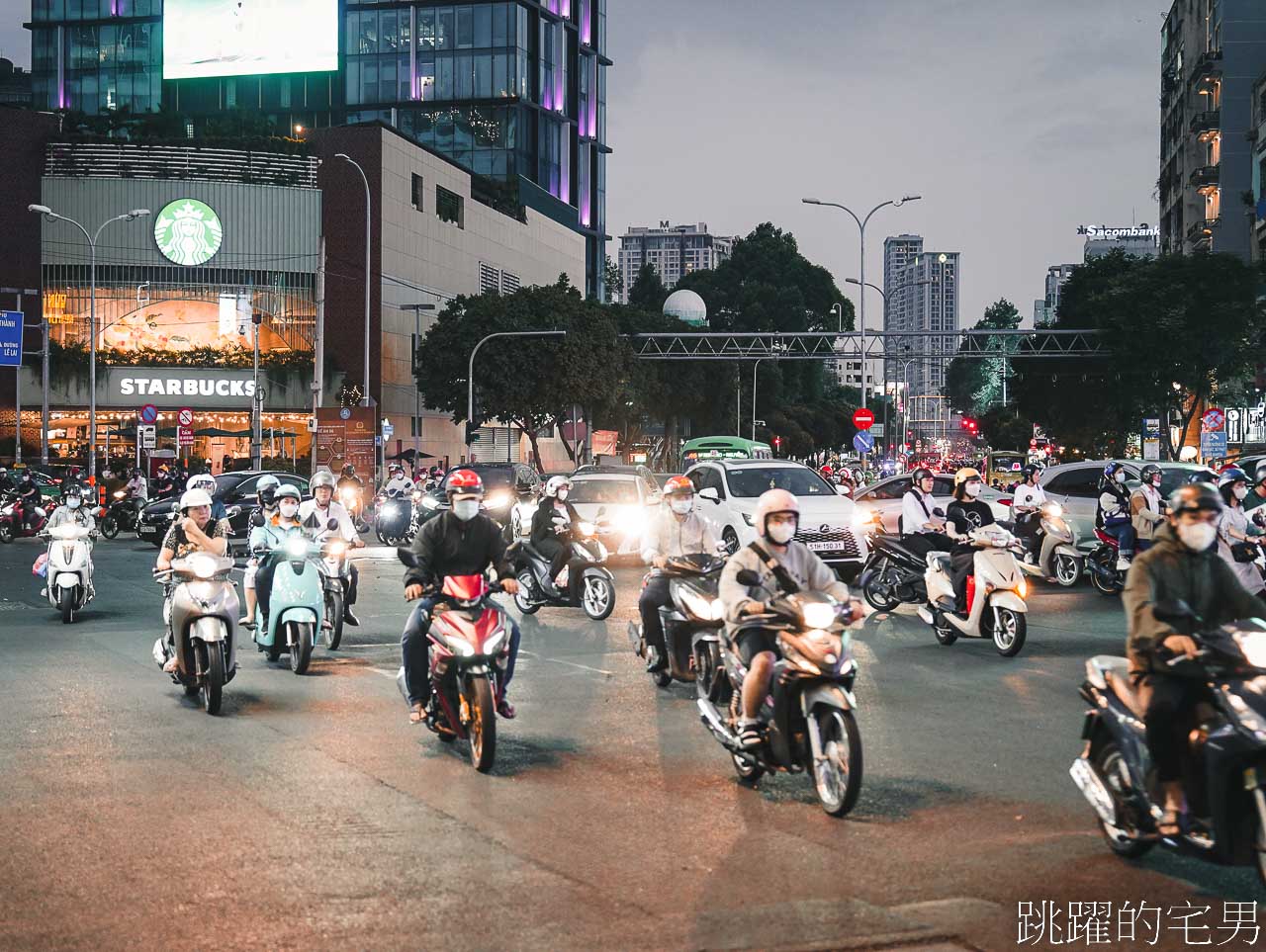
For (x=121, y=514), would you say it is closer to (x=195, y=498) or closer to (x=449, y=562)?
(x=195, y=498)

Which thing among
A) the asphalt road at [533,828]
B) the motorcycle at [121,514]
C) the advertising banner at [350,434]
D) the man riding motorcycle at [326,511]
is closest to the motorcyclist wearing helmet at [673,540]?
the asphalt road at [533,828]

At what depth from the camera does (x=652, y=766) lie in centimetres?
859

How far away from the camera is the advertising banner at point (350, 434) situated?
4406 centimetres

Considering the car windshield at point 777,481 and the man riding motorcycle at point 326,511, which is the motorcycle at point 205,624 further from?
the car windshield at point 777,481

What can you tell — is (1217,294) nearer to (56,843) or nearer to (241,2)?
(56,843)

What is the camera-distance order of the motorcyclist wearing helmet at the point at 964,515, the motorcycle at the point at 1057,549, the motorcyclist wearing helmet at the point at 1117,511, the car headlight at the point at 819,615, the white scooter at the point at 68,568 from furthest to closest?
the motorcycle at the point at 1057,549, the motorcyclist wearing helmet at the point at 1117,511, the white scooter at the point at 68,568, the motorcyclist wearing helmet at the point at 964,515, the car headlight at the point at 819,615

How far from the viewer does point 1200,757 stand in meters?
5.81

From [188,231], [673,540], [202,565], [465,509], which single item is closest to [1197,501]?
[465,509]

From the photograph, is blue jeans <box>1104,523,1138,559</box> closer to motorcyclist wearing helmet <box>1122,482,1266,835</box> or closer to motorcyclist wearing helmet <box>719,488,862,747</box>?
motorcyclist wearing helmet <box>719,488,862,747</box>

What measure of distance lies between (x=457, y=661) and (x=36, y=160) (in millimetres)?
70166

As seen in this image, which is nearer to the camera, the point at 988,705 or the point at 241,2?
the point at 988,705

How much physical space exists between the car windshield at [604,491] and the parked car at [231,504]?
23.4 ft

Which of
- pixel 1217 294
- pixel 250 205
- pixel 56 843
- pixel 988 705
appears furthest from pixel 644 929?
pixel 250 205

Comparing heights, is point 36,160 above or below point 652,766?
above
